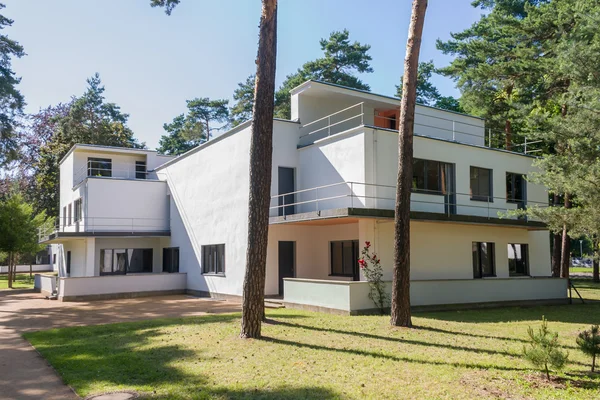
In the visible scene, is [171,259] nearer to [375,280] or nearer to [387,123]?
[387,123]

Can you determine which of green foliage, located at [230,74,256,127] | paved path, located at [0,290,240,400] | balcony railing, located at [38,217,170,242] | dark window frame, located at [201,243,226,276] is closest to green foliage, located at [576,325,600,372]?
paved path, located at [0,290,240,400]

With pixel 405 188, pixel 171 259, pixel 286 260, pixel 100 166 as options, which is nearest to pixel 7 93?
pixel 100 166

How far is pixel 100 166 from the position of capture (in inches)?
1257

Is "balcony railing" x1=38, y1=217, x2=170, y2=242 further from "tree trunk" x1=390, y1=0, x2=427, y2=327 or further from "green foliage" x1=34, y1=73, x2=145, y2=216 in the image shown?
"tree trunk" x1=390, y1=0, x2=427, y2=327

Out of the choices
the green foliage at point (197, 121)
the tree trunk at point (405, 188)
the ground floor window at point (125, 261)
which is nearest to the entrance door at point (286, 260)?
the tree trunk at point (405, 188)

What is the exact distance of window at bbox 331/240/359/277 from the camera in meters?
Answer: 19.4

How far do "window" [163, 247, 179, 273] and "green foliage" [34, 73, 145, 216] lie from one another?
20001mm

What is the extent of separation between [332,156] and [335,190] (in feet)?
4.43

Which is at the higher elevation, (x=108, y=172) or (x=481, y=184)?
(x=108, y=172)

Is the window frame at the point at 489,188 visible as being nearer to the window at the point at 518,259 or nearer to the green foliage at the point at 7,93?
the window at the point at 518,259

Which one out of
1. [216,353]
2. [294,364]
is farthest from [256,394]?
[216,353]

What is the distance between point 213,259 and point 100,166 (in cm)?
1365

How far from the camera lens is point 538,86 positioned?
25.2 metres

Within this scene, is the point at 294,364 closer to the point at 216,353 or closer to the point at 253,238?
the point at 216,353
